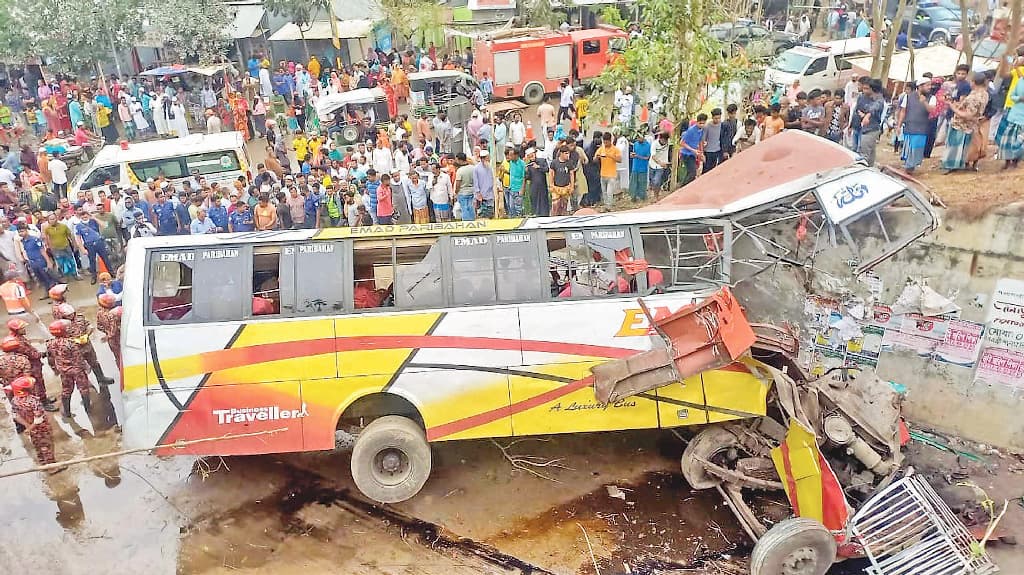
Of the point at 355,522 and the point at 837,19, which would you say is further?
the point at 837,19

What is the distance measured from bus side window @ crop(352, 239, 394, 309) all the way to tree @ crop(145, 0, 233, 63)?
17.9 metres

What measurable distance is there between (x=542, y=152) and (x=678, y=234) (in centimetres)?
723

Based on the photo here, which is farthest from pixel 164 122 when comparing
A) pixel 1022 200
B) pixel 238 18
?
pixel 1022 200

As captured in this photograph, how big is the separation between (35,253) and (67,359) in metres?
5.02

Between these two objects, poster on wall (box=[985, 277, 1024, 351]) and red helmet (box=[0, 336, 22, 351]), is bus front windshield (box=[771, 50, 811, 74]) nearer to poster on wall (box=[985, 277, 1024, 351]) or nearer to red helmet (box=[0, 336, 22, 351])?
poster on wall (box=[985, 277, 1024, 351])

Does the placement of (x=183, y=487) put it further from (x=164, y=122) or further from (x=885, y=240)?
(x=164, y=122)

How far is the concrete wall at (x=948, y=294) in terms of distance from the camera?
849 cm

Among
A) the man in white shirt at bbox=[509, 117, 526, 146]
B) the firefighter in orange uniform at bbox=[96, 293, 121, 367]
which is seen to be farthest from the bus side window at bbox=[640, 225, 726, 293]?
the man in white shirt at bbox=[509, 117, 526, 146]

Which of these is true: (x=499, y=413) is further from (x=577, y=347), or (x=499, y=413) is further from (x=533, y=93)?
(x=533, y=93)

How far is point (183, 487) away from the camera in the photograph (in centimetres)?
852

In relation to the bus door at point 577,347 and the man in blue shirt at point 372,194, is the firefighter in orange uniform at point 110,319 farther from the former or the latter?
the bus door at point 577,347

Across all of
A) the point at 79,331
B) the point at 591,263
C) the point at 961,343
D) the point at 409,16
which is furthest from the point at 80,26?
the point at 961,343

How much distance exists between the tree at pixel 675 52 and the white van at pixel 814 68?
330 inches

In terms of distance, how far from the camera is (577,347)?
7547mm
